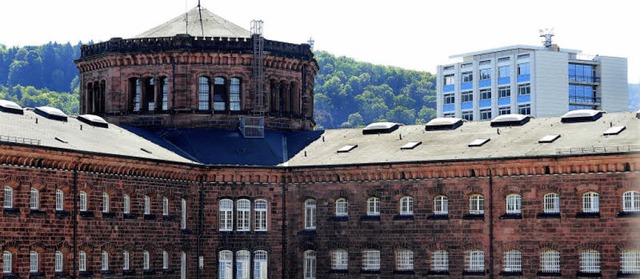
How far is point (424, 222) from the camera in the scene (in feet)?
260

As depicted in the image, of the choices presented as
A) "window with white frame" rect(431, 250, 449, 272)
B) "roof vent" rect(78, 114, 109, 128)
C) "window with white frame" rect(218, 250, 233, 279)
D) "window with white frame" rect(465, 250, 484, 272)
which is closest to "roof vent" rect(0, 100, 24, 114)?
"roof vent" rect(78, 114, 109, 128)

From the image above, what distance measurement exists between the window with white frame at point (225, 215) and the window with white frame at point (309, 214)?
4378mm

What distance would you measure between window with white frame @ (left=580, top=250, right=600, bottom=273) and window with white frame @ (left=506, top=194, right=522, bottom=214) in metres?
4.51

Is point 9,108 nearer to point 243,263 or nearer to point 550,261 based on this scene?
point 243,263

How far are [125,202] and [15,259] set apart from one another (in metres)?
9.60

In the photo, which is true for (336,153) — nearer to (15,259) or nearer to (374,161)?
(374,161)

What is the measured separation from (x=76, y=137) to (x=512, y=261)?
23634 millimetres

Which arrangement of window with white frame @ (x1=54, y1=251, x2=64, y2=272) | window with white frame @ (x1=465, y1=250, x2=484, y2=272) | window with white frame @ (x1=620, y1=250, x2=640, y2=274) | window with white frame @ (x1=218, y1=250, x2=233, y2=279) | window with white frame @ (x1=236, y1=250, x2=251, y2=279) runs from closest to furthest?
window with white frame @ (x1=620, y1=250, x2=640, y2=274)
window with white frame @ (x1=54, y1=251, x2=64, y2=272)
window with white frame @ (x1=465, y1=250, x2=484, y2=272)
window with white frame @ (x1=218, y1=250, x2=233, y2=279)
window with white frame @ (x1=236, y1=250, x2=251, y2=279)

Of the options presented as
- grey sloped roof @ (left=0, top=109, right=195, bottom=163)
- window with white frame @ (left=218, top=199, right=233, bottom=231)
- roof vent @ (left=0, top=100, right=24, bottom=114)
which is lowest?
window with white frame @ (left=218, top=199, right=233, bottom=231)

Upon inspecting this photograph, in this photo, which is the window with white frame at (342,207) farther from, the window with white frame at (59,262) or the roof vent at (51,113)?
the window with white frame at (59,262)

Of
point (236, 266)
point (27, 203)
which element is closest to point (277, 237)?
point (236, 266)

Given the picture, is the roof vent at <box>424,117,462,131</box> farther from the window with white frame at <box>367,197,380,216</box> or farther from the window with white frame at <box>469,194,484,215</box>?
the window with white frame at <box>469,194,484,215</box>

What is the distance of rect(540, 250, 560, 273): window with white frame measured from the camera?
7444 centimetres

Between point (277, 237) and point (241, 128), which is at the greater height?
point (241, 128)
